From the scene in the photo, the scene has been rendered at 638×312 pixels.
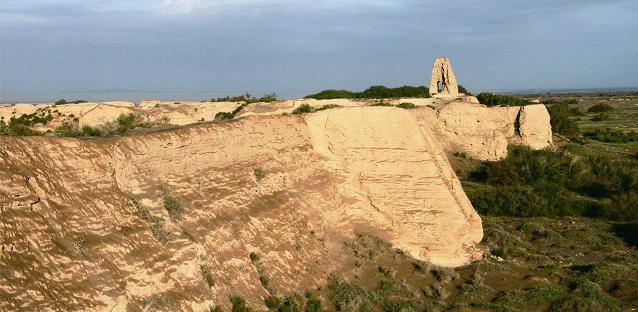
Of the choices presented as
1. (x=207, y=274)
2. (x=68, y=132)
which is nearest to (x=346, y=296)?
(x=207, y=274)

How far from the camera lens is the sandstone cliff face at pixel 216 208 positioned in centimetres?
896

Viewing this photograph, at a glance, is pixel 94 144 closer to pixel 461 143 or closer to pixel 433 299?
pixel 433 299

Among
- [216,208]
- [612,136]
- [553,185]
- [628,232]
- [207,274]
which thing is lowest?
[628,232]

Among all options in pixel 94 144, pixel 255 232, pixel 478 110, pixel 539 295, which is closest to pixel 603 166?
pixel 478 110

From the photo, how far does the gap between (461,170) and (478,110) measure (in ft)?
16.9

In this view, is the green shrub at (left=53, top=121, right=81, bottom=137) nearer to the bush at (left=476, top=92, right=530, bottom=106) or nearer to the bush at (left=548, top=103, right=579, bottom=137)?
the bush at (left=476, top=92, right=530, bottom=106)

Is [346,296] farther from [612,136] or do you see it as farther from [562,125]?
[612,136]

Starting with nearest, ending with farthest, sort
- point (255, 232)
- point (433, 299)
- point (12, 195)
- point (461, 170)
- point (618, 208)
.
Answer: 1. point (12, 195)
2. point (255, 232)
3. point (433, 299)
4. point (618, 208)
5. point (461, 170)

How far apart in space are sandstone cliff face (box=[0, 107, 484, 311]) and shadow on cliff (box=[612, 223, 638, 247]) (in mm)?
8299

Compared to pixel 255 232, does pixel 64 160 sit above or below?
above

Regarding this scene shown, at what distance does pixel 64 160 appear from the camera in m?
10.1

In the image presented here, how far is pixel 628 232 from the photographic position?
2459 centimetres

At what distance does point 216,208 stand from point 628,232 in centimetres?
1869

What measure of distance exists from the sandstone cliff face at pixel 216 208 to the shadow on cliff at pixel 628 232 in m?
8.30
